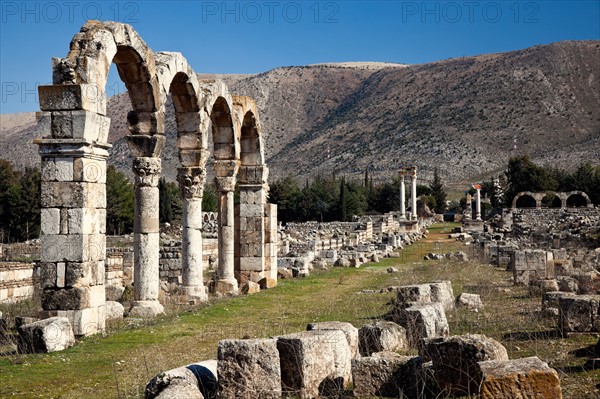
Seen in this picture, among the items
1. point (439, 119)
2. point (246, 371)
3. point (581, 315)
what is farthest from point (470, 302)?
point (439, 119)

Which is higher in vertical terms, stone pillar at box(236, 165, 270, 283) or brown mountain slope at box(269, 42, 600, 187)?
brown mountain slope at box(269, 42, 600, 187)

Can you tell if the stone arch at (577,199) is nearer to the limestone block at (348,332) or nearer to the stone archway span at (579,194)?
the stone archway span at (579,194)

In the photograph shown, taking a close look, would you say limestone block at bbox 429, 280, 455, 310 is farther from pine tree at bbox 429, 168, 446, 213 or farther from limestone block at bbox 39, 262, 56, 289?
pine tree at bbox 429, 168, 446, 213

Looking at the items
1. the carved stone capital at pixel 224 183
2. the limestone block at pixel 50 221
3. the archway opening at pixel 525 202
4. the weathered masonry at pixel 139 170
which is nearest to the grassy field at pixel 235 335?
the weathered masonry at pixel 139 170

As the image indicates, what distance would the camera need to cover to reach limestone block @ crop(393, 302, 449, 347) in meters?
9.91

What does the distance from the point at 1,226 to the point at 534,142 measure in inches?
3386

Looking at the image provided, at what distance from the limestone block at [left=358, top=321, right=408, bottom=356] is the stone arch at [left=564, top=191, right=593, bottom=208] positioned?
67141 millimetres

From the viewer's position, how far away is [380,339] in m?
9.05

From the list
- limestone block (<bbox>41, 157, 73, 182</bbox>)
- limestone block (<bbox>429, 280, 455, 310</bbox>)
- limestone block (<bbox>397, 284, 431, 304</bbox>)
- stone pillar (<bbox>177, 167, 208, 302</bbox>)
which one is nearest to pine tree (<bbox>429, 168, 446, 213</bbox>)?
stone pillar (<bbox>177, 167, 208, 302</bbox>)

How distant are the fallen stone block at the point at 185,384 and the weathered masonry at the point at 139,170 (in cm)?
434

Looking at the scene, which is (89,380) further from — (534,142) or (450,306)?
(534,142)

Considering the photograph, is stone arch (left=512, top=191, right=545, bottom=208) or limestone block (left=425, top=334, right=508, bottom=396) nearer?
limestone block (left=425, top=334, right=508, bottom=396)

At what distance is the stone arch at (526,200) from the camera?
7450 cm

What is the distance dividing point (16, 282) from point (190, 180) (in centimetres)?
545
